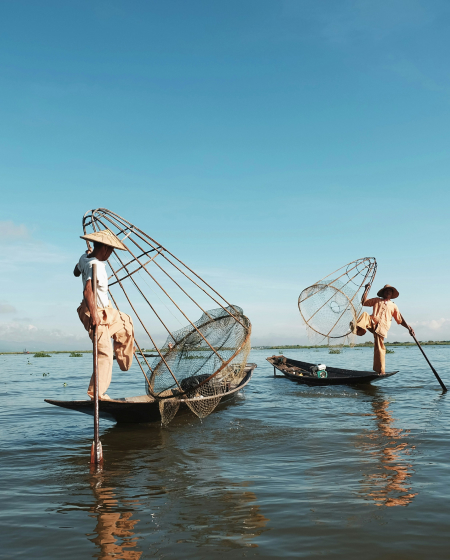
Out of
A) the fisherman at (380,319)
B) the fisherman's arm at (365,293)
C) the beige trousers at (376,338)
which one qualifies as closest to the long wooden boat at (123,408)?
the fisherman's arm at (365,293)

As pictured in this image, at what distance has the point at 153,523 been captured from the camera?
3250mm

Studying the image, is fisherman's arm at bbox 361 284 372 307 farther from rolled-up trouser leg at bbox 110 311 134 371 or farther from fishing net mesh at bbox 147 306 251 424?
rolled-up trouser leg at bbox 110 311 134 371

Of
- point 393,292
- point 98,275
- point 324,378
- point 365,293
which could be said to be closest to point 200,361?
point 98,275

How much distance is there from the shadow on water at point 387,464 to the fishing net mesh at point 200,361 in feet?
6.86

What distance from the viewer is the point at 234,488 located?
3.92 meters

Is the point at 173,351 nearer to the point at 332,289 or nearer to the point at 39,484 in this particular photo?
the point at 39,484

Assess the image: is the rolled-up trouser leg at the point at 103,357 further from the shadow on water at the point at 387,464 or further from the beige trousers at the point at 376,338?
the beige trousers at the point at 376,338

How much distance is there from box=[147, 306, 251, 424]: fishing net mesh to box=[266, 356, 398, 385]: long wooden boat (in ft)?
15.9

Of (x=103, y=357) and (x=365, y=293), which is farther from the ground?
(x=365, y=293)

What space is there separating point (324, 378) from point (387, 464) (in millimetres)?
7124

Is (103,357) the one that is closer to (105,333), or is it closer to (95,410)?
(105,333)

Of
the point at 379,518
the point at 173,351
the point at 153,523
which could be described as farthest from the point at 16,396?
the point at 379,518

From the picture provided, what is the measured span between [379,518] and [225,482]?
146 cm

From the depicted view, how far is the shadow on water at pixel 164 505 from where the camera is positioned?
9.68ft
